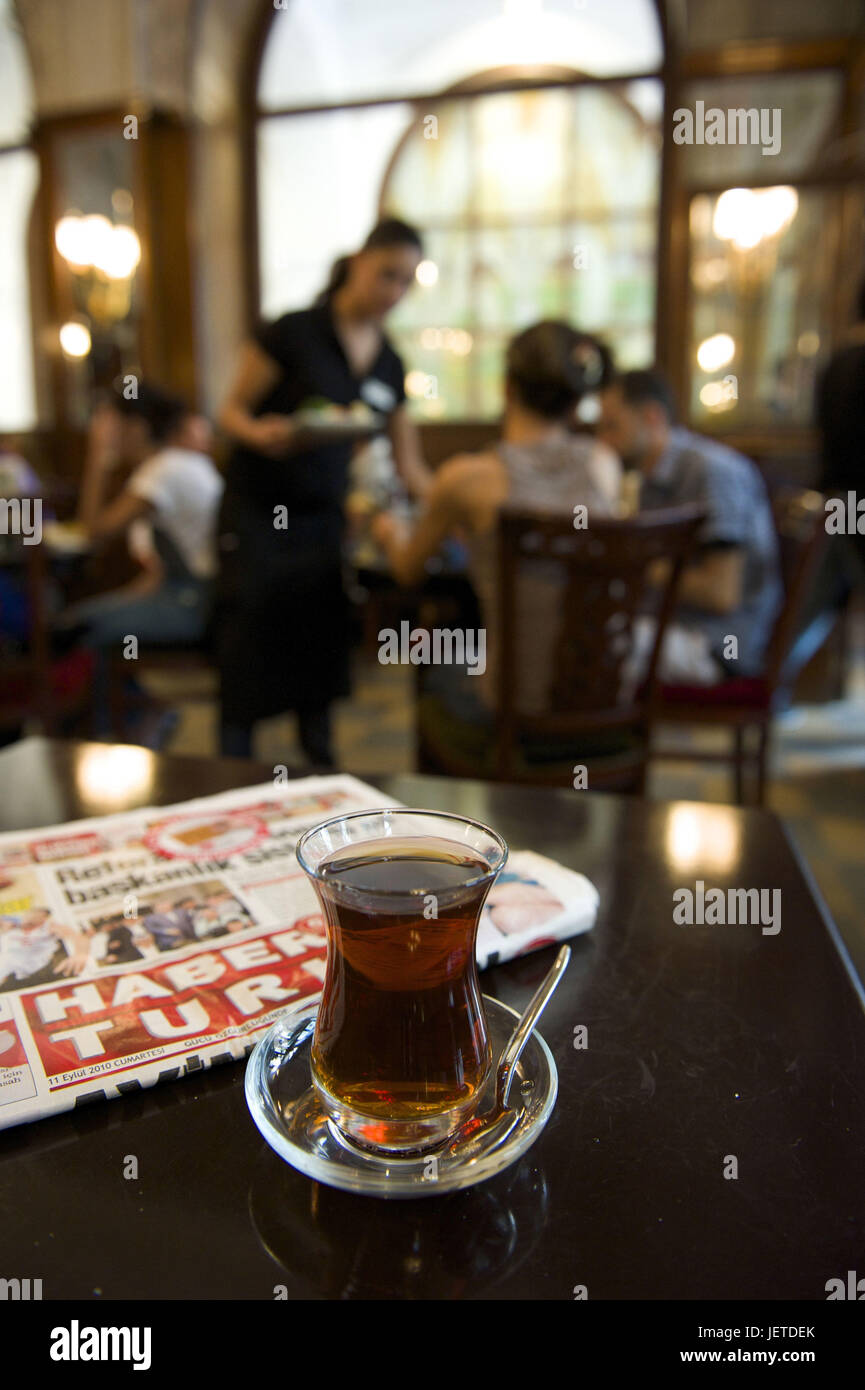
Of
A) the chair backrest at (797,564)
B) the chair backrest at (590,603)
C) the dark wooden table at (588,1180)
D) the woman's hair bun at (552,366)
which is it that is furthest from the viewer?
the chair backrest at (797,564)

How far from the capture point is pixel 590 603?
1893mm

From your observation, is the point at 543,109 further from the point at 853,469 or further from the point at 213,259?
the point at 853,469

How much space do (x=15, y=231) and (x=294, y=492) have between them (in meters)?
5.49

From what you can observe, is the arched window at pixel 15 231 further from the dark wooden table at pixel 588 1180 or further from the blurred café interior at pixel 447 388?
the dark wooden table at pixel 588 1180

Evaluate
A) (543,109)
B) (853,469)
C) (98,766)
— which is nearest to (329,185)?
(543,109)

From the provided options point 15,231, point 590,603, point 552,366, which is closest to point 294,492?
point 552,366

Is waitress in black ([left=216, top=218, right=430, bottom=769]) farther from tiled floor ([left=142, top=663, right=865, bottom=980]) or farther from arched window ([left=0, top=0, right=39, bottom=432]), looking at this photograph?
arched window ([left=0, top=0, right=39, bottom=432])

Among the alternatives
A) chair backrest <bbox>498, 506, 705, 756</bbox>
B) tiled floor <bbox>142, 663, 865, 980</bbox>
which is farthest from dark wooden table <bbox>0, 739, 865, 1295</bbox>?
tiled floor <bbox>142, 663, 865, 980</bbox>

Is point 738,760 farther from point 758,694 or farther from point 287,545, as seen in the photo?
point 287,545

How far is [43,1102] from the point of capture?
1.76ft

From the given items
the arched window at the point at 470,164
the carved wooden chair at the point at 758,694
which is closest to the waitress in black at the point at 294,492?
the carved wooden chair at the point at 758,694

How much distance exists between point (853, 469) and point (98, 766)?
278 centimetres

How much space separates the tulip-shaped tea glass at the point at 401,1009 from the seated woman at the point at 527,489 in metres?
1.38

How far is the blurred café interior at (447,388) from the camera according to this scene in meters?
2.02
